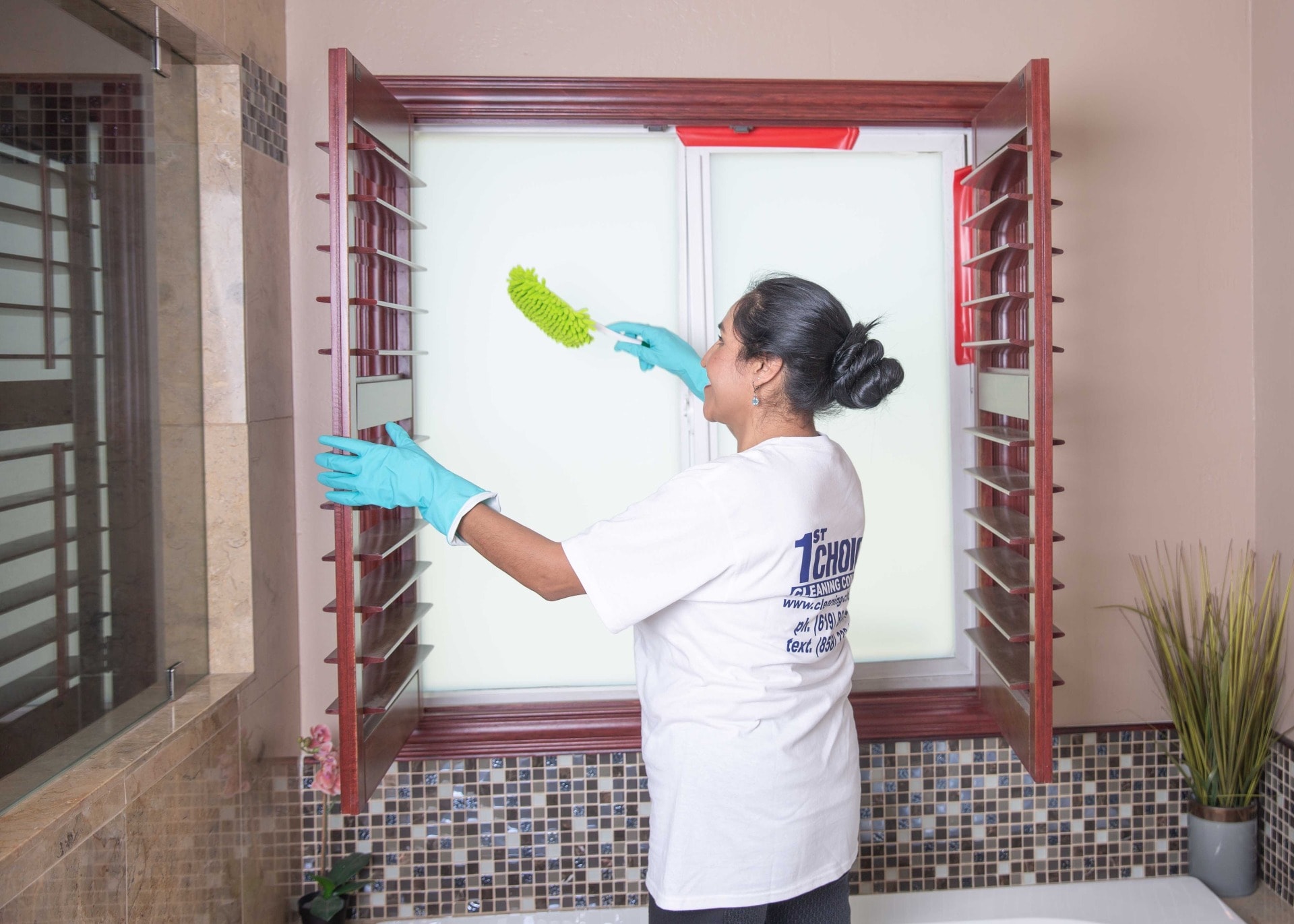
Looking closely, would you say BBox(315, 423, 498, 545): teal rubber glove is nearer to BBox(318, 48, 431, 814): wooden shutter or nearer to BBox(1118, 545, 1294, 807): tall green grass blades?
BBox(318, 48, 431, 814): wooden shutter

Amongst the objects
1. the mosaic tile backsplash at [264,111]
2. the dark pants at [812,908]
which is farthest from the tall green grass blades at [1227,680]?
the mosaic tile backsplash at [264,111]

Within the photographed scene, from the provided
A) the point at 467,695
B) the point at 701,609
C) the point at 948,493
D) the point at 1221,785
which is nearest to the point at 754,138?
the point at 948,493

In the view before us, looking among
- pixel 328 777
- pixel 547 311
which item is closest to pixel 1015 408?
pixel 547 311

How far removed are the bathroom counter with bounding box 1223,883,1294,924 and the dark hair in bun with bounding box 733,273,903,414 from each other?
135cm

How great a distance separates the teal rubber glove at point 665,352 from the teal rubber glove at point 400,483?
0.59 metres

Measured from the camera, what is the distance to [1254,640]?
76.4 inches

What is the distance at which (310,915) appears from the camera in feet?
5.95

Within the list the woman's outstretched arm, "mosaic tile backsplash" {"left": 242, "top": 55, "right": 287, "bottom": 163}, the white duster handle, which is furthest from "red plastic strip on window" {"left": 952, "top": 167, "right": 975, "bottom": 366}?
"mosaic tile backsplash" {"left": 242, "top": 55, "right": 287, "bottom": 163}

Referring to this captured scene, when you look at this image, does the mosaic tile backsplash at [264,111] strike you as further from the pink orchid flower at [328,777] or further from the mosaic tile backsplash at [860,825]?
the mosaic tile backsplash at [860,825]

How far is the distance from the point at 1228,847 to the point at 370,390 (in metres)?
1.81

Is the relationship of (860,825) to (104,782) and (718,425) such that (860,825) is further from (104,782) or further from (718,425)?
(104,782)

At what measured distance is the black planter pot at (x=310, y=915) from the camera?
1805mm

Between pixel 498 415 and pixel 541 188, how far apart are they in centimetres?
45

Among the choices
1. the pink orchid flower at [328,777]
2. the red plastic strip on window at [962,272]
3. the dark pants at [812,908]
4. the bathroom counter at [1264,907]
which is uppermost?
the red plastic strip on window at [962,272]
